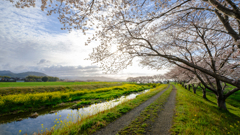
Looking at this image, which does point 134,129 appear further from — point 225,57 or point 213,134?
point 225,57

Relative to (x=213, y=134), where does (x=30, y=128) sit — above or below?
below

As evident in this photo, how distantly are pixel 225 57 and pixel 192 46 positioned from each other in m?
2.55

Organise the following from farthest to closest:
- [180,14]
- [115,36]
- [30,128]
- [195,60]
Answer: [195,60]
[30,128]
[115,36]
[180,14]

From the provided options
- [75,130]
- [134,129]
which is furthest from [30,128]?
[134,129]

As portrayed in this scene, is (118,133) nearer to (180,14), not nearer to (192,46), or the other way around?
(180,14)

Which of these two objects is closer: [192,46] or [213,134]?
[213,134]

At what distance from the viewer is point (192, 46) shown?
942 centimetres

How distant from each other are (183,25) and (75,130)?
9.69 metres

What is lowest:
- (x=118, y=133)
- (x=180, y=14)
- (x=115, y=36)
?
(x=118, y=133)

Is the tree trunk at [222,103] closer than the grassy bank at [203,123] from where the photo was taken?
No

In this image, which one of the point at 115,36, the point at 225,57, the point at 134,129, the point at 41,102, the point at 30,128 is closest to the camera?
the point at 134,129

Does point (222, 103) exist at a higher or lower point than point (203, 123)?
lower

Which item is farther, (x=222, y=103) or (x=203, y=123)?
(x=222, y=103)

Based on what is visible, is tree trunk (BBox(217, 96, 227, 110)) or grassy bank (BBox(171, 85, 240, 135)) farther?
tree trunk (BBox(217, 96, 227, 110))
